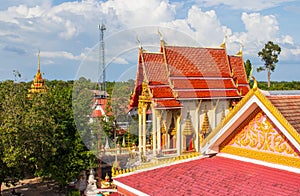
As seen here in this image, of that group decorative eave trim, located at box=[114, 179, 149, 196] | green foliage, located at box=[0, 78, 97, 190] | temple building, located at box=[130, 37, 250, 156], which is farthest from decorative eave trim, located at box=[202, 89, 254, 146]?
green foliage, located at box=[0, 78, 97, 190]

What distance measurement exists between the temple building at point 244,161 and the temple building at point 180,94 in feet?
21.3

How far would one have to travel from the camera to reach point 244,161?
5902 mm

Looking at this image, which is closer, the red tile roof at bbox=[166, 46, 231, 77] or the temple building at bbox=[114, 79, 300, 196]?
the temple building at bbox=[114, 79, 300, 196]

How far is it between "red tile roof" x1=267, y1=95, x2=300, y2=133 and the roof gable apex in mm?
115

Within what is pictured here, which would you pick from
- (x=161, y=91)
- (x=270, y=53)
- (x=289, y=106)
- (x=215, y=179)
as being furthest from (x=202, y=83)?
(x=270, y=53)

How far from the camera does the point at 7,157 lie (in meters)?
11.9

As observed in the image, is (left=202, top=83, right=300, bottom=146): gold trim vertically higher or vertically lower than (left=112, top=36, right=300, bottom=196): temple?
higher

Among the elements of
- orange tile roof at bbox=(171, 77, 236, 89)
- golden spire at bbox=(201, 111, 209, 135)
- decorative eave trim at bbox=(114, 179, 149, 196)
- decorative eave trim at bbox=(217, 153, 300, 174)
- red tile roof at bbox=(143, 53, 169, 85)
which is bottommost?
decorative eave trim at bbox=(114, 179, 149, 196)

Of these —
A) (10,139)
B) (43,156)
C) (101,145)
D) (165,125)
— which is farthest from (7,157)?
(165,125)

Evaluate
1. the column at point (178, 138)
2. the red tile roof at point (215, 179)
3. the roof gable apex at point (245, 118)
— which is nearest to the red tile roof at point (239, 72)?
the column at point (178, 138)

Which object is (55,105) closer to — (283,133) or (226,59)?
(226,59)

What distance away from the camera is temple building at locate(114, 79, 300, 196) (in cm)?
496

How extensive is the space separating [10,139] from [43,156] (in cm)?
158

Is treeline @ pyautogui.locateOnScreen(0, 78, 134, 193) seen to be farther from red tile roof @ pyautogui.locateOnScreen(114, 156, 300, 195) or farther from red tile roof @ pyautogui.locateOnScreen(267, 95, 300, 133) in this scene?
red tile roof @ pyautogui.locateOnScreen(267, 95, 300, 133)
